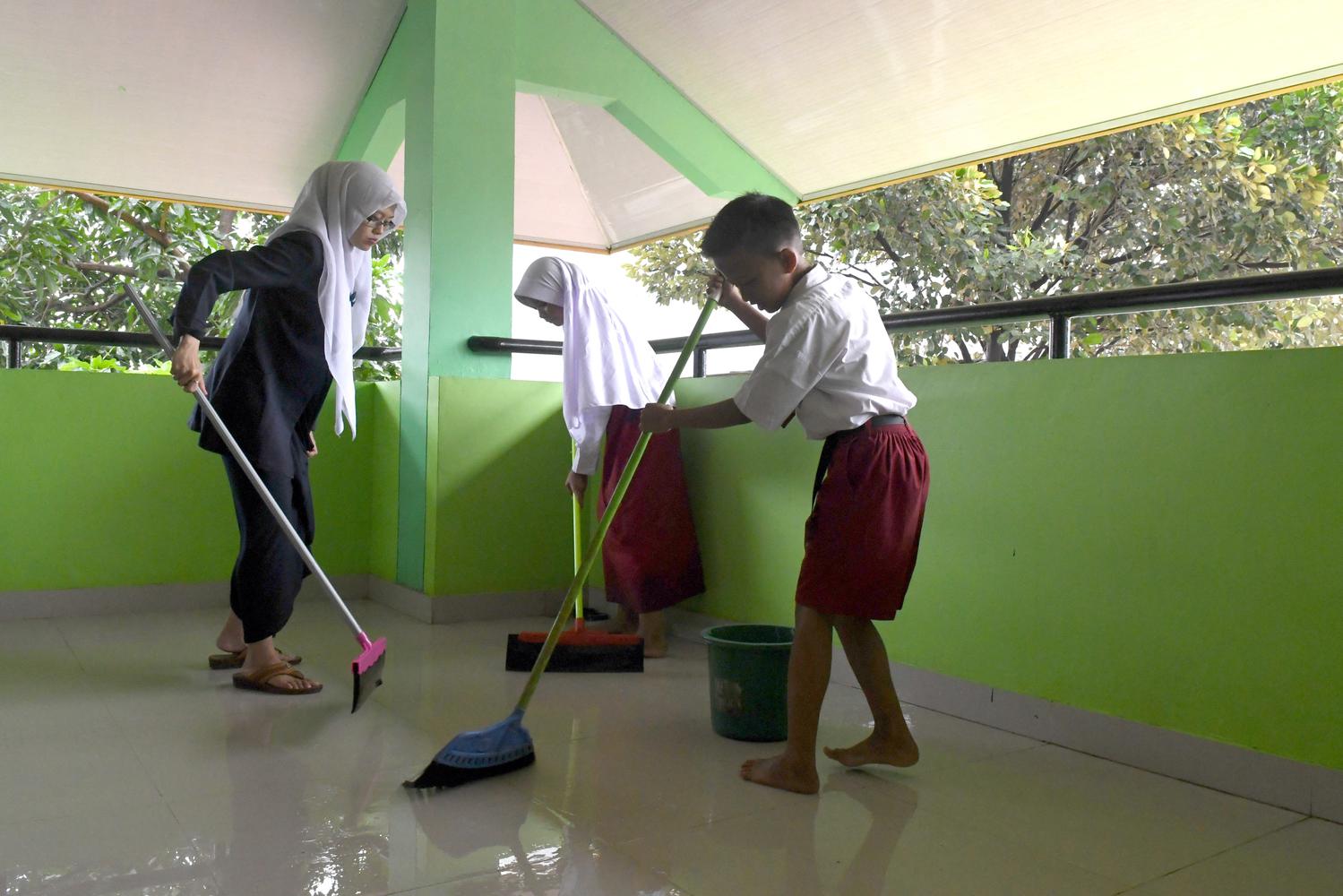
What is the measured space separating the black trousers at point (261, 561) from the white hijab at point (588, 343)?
898 millimetres

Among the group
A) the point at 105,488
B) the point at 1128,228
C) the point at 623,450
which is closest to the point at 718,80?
the point at 623,450

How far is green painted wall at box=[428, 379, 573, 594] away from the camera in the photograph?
3.54m

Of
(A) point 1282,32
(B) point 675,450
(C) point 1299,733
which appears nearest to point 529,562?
(B) point 675,450

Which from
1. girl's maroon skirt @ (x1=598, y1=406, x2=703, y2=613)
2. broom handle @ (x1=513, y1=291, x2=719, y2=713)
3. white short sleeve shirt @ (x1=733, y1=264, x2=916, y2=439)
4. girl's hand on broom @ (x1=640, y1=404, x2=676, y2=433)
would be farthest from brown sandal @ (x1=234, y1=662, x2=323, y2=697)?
white short sleeve shirt @ (x1=733, y1=264, x2=916, y2=439)

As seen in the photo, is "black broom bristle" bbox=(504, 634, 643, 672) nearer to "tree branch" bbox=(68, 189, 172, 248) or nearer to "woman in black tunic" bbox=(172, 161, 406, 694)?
"woman in black tunic" bbox=(172, 161, 406, 694)

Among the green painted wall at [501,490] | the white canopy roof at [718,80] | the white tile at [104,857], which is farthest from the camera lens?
the green painted wall at [501,490]

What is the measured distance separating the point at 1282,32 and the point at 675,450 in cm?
219

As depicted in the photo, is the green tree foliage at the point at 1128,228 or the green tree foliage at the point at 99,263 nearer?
the green tree foliage at the point at 1128,228

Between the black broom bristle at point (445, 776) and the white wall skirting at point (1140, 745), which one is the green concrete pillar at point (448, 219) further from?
the white wall skirting at point (1140, 745)

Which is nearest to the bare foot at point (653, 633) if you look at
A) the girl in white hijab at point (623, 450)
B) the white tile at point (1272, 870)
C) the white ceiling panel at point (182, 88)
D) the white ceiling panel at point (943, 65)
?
the girl in white hijab at point (623, 450)

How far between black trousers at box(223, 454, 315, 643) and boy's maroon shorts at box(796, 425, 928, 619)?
4.28ft

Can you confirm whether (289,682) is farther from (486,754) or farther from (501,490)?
→ (501,490)

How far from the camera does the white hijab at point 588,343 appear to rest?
10.0ft

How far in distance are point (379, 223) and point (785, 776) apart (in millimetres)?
1647
